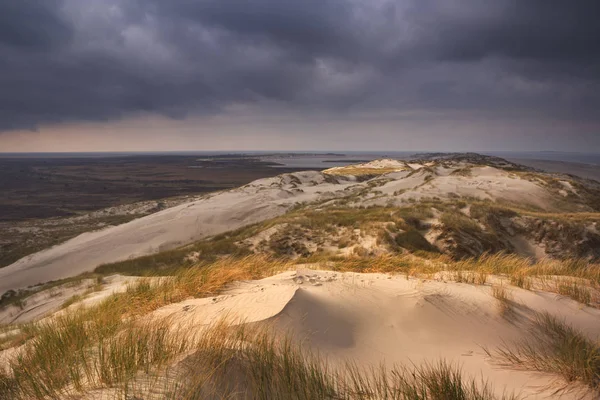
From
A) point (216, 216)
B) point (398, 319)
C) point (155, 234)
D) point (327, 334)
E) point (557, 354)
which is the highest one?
point (557, 354)

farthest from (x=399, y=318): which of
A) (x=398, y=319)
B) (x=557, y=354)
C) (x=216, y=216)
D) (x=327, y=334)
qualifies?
(x=216, y=216)

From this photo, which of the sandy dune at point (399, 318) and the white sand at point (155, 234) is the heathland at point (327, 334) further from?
the white sand at point (155, 234)

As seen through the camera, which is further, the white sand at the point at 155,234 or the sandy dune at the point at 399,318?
the white sand at the point at 155,234

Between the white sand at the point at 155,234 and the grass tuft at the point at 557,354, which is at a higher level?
the grass tuft at the point at 557,354

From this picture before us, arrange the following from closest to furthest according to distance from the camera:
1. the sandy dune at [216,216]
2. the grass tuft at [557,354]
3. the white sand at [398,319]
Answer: the grass tuft at [557,354] < the white sand at [398,319] < the sandy dune at [216,216]

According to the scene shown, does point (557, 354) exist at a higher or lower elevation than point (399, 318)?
higher

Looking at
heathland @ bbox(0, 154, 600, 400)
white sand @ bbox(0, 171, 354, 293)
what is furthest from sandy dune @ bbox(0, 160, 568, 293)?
heathland @ bbox(0, 154, 600, 400)

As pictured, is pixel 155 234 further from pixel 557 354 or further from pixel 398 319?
pixel 557 354

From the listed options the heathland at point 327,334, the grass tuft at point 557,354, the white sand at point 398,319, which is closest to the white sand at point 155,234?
the heathland at point 327,334

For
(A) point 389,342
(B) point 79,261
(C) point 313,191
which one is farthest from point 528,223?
(B) point 79,261

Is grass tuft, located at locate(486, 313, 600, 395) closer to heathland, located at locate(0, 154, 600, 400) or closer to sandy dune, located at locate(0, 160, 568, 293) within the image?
heathland, located at locate(0, 154, 600, 400)

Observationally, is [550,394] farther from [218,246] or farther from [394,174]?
[394,174]

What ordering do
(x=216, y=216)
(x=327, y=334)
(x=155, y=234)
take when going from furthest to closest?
(x=216, y=216), (x=155, y=234), (x=327, y=334)
